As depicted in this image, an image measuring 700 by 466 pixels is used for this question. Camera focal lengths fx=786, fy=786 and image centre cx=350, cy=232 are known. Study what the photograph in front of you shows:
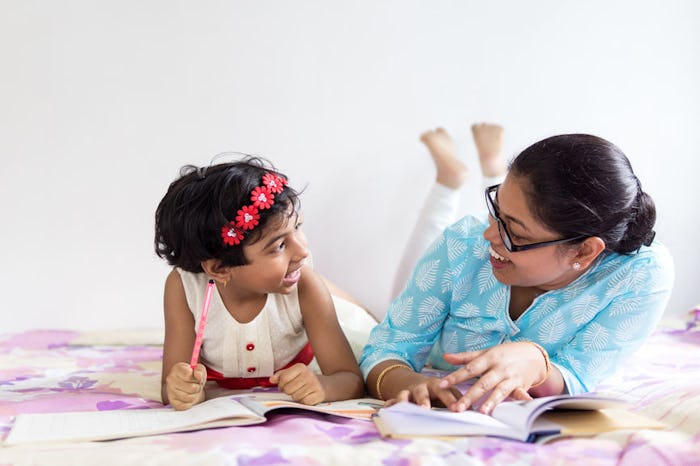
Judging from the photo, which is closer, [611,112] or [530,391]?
[530,391]

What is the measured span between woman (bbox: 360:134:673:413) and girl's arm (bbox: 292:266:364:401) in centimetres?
4

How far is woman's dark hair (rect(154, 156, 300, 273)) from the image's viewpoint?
149cm

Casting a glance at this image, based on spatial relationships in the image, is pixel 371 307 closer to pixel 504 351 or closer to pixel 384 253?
pixel 384 253

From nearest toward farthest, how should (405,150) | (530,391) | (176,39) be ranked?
(530,391), (176,39), (405,150)

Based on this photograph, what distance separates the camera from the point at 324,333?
5.32 feet

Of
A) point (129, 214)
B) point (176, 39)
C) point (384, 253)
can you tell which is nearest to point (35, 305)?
point (129, 214)

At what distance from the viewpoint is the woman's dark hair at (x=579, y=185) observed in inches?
52.8

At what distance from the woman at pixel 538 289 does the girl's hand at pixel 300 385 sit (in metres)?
0.15

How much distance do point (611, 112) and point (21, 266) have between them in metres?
2.00

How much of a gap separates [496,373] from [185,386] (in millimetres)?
533

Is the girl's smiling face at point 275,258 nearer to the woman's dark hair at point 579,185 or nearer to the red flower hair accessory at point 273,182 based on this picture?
the red flower hair accessory at point 273,182

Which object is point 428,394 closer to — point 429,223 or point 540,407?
point 540,407

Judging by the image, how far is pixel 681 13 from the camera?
8.72ft

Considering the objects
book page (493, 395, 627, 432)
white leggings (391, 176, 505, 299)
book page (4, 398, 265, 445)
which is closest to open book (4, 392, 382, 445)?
book page (4, 398, 265, 445)
